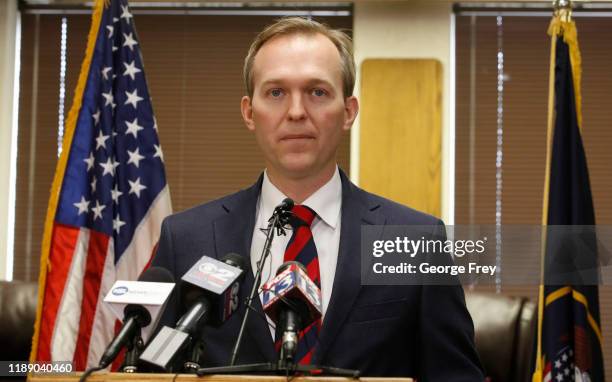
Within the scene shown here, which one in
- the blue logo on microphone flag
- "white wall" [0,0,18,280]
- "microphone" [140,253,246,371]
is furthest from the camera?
"white wall" [0,0,18,280]

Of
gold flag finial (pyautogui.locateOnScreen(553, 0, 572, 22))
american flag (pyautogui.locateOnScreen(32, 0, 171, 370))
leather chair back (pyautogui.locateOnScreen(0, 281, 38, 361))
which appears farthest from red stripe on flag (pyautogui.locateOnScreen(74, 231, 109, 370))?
gold flag finial (pyautogui.locateOnScreen(553, 0, 572, 22))

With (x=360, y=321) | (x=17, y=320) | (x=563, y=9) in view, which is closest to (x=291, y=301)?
(x=360, y=321)

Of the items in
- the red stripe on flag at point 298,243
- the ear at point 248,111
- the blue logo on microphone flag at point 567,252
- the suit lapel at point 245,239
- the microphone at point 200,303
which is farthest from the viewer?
the blue logo on microphone flag at point 567,252

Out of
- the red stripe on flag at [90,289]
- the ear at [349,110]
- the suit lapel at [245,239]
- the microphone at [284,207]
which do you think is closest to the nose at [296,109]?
the ear at [349,110]

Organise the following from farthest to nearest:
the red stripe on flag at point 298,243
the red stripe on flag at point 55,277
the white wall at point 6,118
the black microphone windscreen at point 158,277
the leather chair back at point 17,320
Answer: the white wall at point 6,118, the leather chair back at point 17,320, the red stripe on flag at point 55,277, the red stripe on flag at point 298,243, the black microphone windscreen at point 158,277

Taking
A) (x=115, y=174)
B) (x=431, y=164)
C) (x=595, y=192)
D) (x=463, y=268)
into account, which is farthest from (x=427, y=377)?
(x=595, y=192)

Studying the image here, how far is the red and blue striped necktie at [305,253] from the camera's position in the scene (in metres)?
2.01

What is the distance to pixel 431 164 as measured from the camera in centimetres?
494

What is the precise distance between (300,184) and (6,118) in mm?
3509

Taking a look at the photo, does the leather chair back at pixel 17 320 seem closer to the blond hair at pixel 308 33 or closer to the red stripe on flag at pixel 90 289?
the red stripe on flag at pixel 90 289

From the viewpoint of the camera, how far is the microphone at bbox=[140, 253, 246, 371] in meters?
1.42

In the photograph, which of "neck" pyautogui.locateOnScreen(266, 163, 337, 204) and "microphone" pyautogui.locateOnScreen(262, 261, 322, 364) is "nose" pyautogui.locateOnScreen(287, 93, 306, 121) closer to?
"neck" pyautogui.locateOnScreen(266, 163, 337, 204)

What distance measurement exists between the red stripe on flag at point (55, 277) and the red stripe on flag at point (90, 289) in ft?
0.32

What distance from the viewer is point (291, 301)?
151cm
